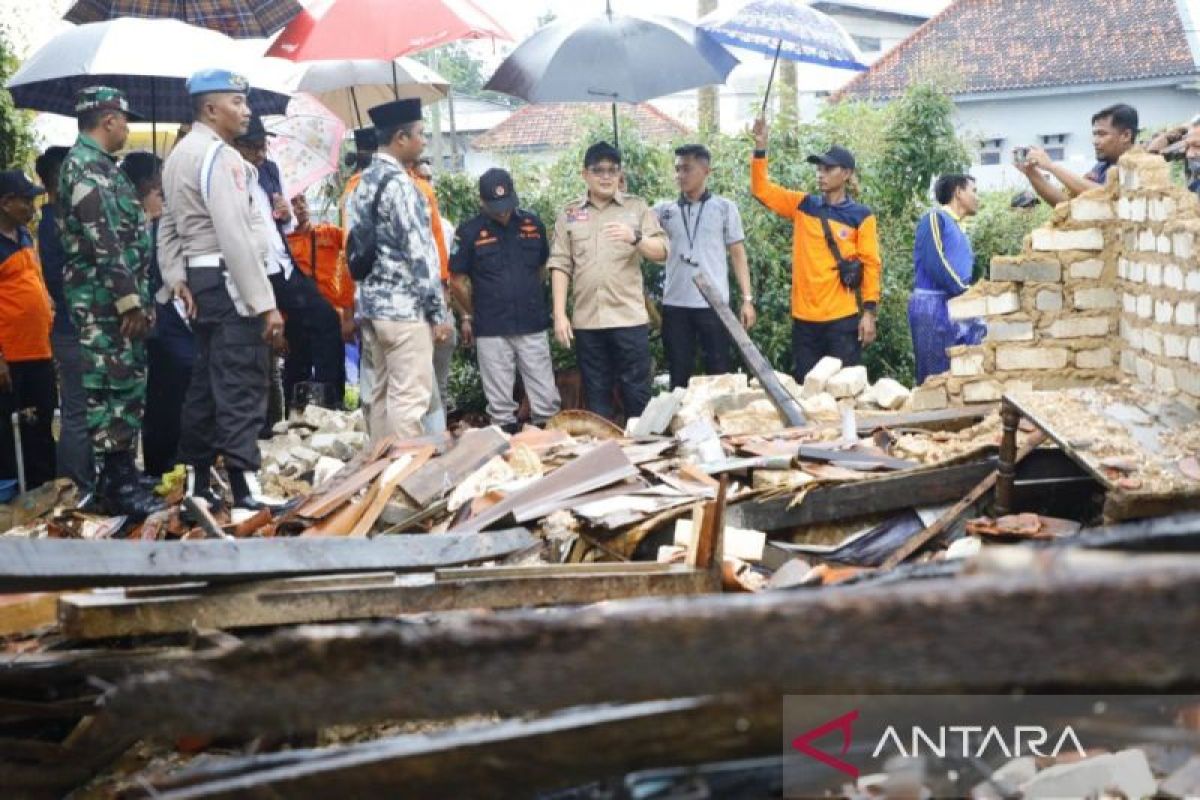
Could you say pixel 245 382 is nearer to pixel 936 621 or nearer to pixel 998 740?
pixel 998 740

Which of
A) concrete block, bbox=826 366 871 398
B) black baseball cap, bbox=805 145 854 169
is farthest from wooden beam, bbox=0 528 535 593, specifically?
black baseball cap, bbox=805 145 854 169

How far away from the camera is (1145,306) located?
6.04m

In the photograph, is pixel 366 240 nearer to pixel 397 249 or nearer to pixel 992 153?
pixel 397 249

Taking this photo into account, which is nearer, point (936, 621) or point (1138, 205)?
point (936, 621)

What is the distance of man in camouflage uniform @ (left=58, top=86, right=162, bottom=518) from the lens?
6.97 meters

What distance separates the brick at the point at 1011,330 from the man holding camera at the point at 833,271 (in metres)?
2.58

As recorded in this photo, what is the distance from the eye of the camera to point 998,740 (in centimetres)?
264

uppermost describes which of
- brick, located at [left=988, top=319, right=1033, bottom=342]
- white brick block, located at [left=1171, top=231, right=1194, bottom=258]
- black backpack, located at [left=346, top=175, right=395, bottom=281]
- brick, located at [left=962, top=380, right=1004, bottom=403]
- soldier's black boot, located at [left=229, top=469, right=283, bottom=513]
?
black backpack, located at [left=346, top=175, right=395, bottom=281]

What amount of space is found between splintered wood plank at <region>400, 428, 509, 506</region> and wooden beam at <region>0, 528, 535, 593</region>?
1150mm

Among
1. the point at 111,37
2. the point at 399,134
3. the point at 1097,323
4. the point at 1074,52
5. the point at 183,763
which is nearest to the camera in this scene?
the point at 183,763

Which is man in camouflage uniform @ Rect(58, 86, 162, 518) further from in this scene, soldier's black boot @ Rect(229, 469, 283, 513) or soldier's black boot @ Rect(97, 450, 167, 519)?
soldier's black boot @ Rect(229, 469, 283, 513)

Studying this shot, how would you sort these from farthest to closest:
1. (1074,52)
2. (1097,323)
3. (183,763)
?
(1074,52)
(1097,323)
(183,763)

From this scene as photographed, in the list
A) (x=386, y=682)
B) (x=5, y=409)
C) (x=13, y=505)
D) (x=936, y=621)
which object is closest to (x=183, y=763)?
(x=386, y=682)

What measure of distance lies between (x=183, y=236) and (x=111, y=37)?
212 cm
